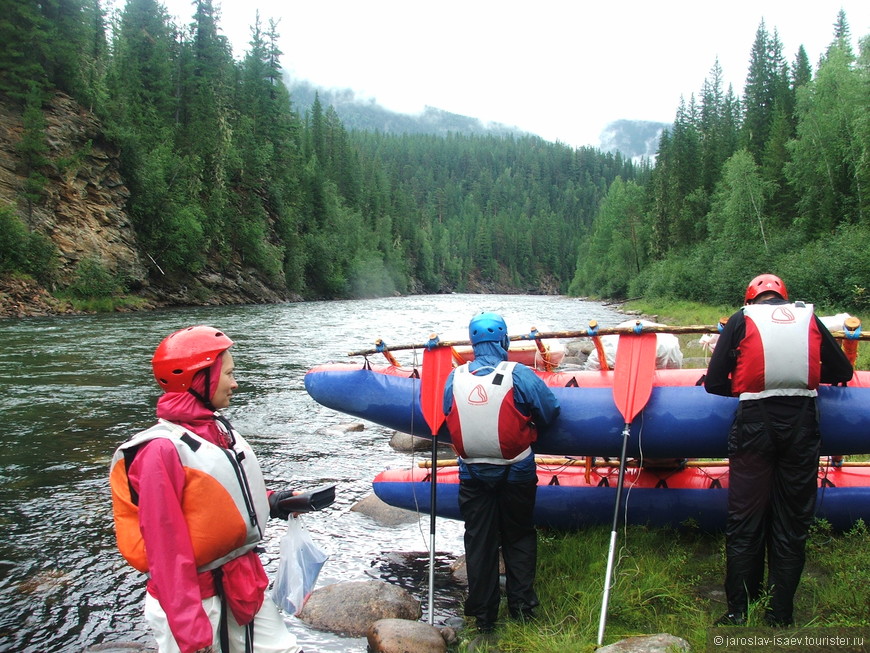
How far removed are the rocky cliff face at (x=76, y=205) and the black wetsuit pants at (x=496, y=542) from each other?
26420 millimetres

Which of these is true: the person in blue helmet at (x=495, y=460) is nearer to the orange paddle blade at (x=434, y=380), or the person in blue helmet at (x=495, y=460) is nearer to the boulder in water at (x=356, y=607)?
the boulder in water at (x=356, y=607)

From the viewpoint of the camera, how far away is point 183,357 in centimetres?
277

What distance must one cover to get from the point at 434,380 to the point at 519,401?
4.76 feet

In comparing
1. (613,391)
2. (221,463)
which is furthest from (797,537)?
(221,463)

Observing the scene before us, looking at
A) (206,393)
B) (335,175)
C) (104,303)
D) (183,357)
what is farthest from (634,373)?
(335,175)

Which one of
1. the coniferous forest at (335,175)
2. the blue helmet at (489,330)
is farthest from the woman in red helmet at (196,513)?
the coniferous forest at (335,175)

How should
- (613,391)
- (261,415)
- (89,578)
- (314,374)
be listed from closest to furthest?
(613,391), (89,578), (314,374), (261,415)

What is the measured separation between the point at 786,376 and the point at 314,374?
13.8 ft

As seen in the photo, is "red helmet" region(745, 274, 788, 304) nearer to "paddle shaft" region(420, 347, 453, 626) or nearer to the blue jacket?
the blue jacket

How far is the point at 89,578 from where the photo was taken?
5484 millimetres

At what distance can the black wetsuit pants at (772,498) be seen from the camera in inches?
152

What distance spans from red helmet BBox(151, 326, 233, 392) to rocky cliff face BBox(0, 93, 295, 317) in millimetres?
26849

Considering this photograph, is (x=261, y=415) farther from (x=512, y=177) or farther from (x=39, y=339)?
(x=512, y=177)

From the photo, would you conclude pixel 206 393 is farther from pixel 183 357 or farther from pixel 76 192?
pixel 76 192
